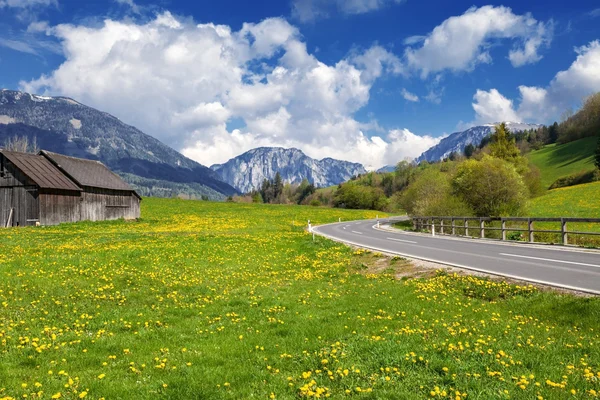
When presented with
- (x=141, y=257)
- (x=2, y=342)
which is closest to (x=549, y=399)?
(x=2, y=342)

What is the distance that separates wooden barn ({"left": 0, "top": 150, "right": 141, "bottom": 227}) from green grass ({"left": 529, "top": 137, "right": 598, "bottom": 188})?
101070mm

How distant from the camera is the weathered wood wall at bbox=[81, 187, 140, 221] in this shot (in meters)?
48.4

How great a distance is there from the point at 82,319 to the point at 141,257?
9.87 m

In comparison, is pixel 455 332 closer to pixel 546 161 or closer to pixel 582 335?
pixel 582 335

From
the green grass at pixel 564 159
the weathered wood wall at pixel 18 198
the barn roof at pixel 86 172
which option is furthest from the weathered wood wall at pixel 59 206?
the green grass at pixel 564 159

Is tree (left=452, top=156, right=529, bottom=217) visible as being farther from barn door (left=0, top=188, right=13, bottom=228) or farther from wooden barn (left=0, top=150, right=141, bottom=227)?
→ barn door (left=0, top=188, right=13, bottom=228)

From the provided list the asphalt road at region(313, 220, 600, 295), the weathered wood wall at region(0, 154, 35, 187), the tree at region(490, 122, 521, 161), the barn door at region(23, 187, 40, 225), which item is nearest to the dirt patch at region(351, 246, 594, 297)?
the asphalt road at region(313, 220, 600, 295)

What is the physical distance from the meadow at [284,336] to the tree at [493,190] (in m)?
28.5

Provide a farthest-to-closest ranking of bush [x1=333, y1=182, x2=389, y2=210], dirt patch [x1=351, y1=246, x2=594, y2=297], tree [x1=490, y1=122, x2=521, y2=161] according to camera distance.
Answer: bush [x1=333, y1=182, x2=389, y2=210]
tree [x1=490, y1=122, x2=521, y2=161]
dirt patch [x1=351, y1=246, x2=594, y2=297]

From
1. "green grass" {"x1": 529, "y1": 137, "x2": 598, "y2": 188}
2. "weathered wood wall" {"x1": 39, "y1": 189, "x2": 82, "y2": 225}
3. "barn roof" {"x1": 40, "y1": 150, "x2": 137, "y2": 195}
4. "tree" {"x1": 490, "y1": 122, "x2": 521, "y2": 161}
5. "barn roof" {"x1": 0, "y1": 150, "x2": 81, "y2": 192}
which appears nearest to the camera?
"barn roof" {"x1": 0, "y1": 150, "x2": 81, "y2": 192}

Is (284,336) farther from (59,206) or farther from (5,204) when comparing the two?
(5,204)

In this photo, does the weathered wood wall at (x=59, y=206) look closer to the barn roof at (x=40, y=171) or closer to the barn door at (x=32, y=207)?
the barn door at (x=32, y=207)

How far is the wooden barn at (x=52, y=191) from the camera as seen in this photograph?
1661 inches

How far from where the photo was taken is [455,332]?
8.73 m
